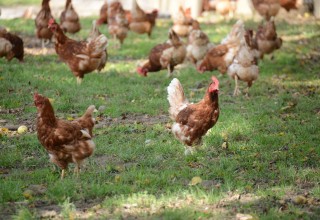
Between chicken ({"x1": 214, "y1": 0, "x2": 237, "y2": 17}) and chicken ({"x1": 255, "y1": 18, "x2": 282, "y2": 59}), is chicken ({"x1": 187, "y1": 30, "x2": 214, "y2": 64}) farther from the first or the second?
chicken ({"x1": 214, "y1": 0, "x2": 237, "y2": 17})

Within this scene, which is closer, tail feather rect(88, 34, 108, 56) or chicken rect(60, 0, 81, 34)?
tail feather rect(88, 34, 108, 56)

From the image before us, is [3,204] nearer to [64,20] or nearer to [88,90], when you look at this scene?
[88,90]

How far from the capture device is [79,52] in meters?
13.0

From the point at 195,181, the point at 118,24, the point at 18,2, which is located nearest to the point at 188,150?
Result: the point at 195,181

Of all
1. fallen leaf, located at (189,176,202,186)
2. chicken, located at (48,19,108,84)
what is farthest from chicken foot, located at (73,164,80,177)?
chicken, located at (48,19,108,84)

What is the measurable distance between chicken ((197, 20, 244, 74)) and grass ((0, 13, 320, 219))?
0.36 meters

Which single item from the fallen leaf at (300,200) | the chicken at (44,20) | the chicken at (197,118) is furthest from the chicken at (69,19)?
the fallen leaf at (300,200)

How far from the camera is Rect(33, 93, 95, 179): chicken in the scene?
7531 mm

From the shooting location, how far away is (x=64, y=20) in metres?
17.5

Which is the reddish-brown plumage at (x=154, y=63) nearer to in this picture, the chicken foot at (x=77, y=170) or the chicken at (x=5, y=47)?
the chicken at (x=5, y=47)

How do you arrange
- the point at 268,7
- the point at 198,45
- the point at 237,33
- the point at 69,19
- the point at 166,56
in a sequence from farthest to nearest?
the point at 268,7
the point at 69,19
the point at 198,45
the point at 166,56
the point at 237,33

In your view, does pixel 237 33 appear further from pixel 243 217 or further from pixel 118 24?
pixel 243 217

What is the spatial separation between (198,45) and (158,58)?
1238mm

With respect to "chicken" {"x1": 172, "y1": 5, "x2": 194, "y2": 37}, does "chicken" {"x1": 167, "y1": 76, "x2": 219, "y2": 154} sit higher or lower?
higher
